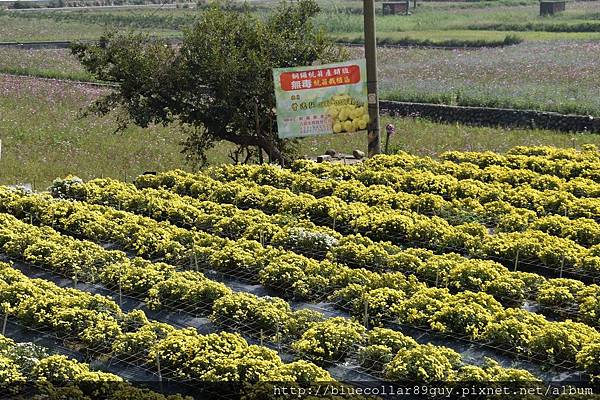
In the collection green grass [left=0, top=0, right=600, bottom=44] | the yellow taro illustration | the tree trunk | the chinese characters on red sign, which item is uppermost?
the chinese characters on red sign

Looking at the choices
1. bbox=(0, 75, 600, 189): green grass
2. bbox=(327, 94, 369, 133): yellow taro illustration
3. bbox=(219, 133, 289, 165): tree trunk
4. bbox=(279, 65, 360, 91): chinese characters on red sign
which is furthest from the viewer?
bbox=(0, 75, 600, 189): green grass

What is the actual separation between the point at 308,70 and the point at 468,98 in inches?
557

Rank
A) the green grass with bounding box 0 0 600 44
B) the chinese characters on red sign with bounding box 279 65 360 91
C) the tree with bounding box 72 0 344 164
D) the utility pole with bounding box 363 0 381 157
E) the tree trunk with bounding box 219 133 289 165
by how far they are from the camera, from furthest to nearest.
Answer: the green grass with bounding box 0 0 600 44, the tree trunk with bounding box 219 133 289 165, the tree with bounding box 72 0 344 164, the utility pole with bounding box 363 0 381 157, the chinese characters on red sign with bounding box 279 65 360 91

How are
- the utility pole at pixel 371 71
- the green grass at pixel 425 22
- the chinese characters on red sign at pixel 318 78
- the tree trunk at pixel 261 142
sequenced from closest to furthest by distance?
the chinese characters on red sign at pixel 318 78
the utility pole at pixel 371 71
the tree trunk at pixel 261 142
the green grass at pixel 425 22

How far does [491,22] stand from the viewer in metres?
68.5

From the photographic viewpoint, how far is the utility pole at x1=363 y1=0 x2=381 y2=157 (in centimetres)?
2211

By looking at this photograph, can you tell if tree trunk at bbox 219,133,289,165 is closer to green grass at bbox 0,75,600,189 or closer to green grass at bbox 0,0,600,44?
green grass at bbox 0,75,600,189

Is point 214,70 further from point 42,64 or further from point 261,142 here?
point 42,64

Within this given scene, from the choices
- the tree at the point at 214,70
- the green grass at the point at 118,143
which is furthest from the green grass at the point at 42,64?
the tree at the point at 214,70

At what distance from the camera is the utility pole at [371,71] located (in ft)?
72.5

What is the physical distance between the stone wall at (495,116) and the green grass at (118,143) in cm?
85

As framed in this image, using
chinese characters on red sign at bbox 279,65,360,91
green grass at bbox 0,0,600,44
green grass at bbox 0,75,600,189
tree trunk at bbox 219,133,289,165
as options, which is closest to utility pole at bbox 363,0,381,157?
chinese characters on red sign at bbox 279,65,360,91

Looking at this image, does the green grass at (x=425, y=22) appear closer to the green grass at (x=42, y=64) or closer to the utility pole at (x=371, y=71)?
the green grass at (x=42, y=64)

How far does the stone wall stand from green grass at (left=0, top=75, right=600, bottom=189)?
851mm
